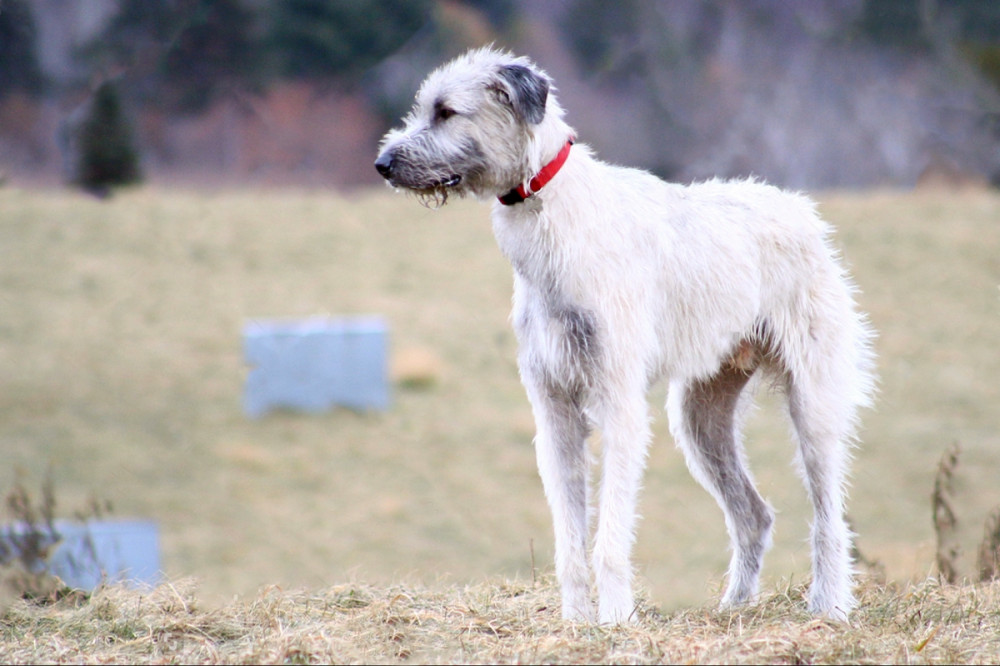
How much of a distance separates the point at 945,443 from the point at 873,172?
999cm

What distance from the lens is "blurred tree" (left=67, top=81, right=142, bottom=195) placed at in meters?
19.6

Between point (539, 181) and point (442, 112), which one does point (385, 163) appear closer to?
point (442, 112)

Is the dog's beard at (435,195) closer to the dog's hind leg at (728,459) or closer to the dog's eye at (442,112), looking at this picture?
the dog's eye at (442,112)

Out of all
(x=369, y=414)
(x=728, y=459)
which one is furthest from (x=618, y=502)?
(x=369, y=414)

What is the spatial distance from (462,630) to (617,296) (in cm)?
159

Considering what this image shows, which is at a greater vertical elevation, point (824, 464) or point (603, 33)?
point (603, 33)

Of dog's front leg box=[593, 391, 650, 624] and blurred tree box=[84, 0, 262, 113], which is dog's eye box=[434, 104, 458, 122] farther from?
blurred tree box=[84, 0, 262, 113]

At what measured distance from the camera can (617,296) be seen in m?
4.56

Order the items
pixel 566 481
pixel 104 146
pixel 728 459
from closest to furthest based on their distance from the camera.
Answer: pixel 566 481 → pixel 728 459 → pixel 104 146

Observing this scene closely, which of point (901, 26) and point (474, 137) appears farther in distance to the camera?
point (901, 26)

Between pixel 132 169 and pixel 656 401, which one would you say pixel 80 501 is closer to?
pixel 656 401

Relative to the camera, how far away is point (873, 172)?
2252 cm

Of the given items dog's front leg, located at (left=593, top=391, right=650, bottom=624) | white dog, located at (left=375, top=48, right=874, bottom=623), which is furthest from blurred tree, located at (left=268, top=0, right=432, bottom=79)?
dog's front leg, located at (left=593, top=391, right=650, bottom=624)

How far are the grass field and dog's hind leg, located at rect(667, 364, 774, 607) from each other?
136 centimetres
